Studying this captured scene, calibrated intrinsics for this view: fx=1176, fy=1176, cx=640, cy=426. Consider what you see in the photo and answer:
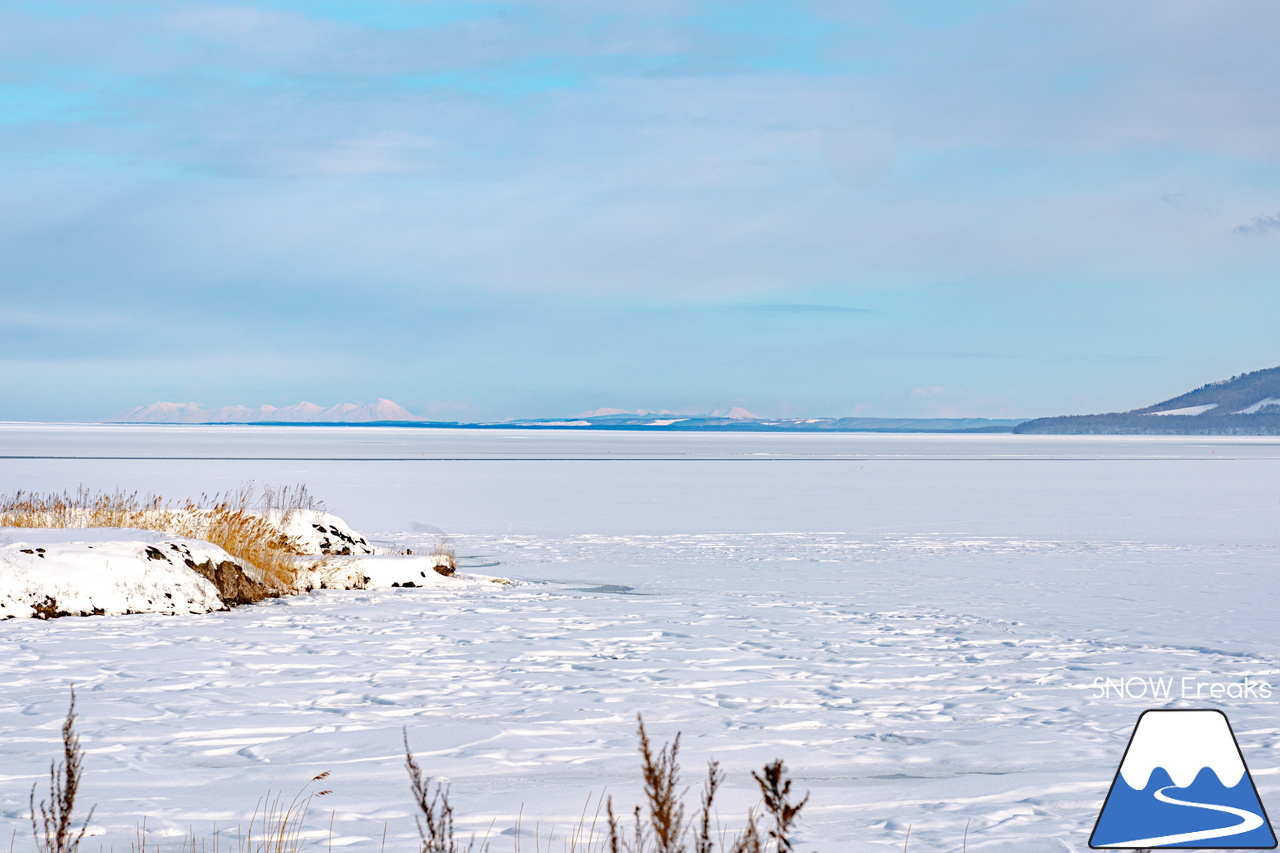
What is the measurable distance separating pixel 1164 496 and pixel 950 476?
50.5ft

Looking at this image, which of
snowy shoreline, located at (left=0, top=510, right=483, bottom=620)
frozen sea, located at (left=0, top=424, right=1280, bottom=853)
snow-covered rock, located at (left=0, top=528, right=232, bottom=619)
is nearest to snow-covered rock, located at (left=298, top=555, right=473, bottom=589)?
snowy shoreline, located at (left=0, top=510, right=483, bottom=620)

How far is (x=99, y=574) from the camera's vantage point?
43.1ft

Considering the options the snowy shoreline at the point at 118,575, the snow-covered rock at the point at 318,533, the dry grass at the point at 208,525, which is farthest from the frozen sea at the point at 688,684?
Answer: the snow-covered rock at the point at 318,533

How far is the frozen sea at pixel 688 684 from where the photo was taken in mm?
6312

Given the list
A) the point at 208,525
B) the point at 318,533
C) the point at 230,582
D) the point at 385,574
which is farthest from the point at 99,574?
the point at 318,533

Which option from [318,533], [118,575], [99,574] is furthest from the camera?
[318,533]

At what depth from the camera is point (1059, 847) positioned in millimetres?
5547

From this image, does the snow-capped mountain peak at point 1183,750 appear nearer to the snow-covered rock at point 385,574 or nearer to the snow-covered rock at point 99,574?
the snow-covered rock at point 99,574

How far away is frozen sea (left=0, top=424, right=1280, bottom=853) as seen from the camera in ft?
20.7

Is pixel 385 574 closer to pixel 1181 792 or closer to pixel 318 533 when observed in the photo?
pixel 318 533

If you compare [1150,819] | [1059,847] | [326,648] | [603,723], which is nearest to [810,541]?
[326,648]

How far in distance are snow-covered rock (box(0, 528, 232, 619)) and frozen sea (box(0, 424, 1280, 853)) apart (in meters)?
0.57

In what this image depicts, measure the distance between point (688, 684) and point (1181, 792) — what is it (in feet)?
18.9

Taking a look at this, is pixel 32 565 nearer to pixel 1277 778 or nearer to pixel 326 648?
pixel 326 648
